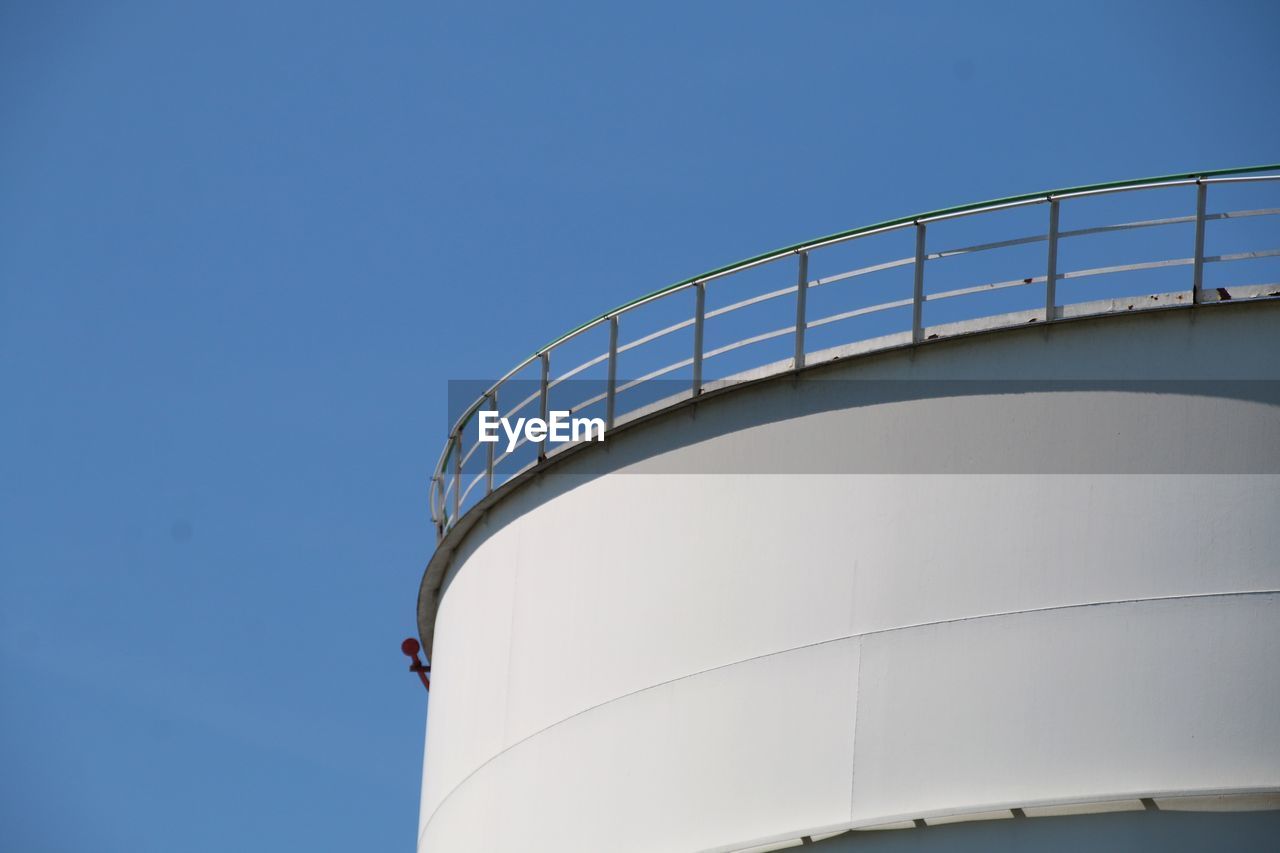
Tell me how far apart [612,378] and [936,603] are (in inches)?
172

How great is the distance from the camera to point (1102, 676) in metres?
13.5

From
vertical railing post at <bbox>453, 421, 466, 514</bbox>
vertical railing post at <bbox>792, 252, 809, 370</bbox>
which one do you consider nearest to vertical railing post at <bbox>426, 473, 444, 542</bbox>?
vertical railing post at <bbox>453, 421, 466, 514</bbox>

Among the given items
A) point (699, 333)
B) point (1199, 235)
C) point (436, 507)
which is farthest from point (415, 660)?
point (1199, 235)

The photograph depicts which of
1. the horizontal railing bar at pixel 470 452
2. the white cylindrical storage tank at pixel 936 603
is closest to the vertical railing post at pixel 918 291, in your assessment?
the white cylindrical storage tank at pixel 936 603

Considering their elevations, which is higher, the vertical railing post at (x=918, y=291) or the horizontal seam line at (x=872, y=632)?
the vertical railing post at (x=918, y=291)

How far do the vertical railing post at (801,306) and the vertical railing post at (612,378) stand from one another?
2.04 metres

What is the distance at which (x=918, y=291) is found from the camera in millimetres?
15414

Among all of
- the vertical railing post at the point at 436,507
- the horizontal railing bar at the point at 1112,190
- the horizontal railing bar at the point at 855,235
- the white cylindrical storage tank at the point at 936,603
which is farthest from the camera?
the vertical railing post at the point at 436,507

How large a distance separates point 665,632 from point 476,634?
319cm

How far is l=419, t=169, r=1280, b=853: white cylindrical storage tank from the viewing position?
1335 centimetres

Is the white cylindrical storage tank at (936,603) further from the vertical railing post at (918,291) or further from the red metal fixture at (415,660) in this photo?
the red metal fixture at (415,660)

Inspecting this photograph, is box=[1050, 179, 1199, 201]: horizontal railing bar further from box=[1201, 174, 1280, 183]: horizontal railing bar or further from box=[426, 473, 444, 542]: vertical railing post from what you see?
box=[426, 473, 444, 542]: vertical railing post

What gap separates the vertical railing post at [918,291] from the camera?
1519 centimetres

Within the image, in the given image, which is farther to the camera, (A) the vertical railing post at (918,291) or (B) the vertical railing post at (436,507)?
(B) the vertical railing post at (436,507)
